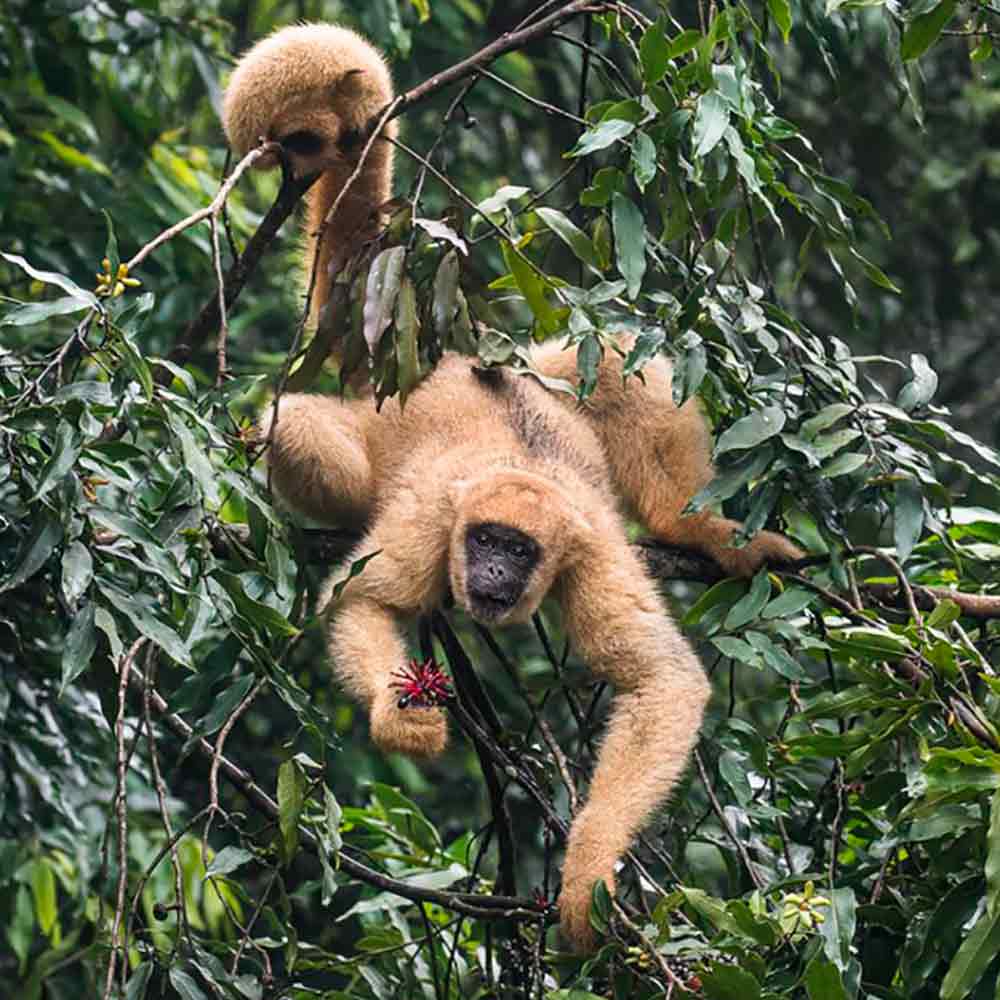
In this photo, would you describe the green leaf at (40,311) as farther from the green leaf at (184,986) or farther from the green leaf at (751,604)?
the green leaf at (751,604)

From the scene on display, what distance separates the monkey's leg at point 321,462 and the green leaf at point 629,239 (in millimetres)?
1236

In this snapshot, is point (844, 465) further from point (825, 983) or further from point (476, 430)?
point (825, 983)

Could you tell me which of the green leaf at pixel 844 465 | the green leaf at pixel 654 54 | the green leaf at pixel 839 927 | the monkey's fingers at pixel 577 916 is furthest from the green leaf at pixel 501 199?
the green leaf at pixel 839 927

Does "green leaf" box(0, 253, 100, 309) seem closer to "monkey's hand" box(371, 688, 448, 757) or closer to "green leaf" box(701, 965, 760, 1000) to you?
"monkey's hand" box(371, 688, 448, 757)

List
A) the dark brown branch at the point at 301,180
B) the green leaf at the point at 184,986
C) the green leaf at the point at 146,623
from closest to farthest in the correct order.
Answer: the green leaf at the point at 146,623 < the green leaf at the point at 184,986 < the dark brown branch at the point at 301,180

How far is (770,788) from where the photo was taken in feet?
15.6

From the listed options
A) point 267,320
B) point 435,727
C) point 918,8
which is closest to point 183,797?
point 267,320

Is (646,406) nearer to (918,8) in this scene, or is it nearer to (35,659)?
(918,8)

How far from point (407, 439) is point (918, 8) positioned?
2069mm

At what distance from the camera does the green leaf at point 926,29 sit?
13.3 ft

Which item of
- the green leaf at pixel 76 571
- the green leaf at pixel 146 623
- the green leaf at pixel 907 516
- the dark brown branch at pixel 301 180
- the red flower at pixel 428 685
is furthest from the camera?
the dark brown branch at pixel 301 180

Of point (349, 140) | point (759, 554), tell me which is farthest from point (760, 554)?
point (349, 140)

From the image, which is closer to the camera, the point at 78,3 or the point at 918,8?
the point at 918,8

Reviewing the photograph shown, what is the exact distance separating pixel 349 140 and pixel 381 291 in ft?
3.57
